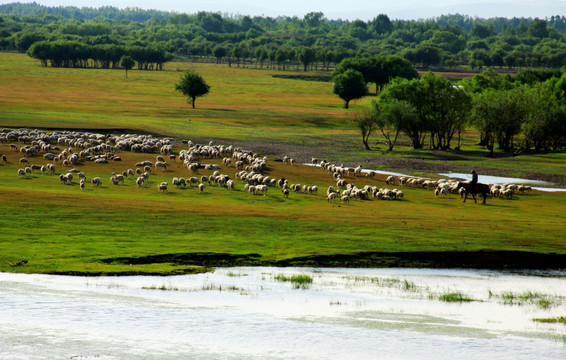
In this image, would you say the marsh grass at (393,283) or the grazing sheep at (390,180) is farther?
the grazing sheep at (390,180)

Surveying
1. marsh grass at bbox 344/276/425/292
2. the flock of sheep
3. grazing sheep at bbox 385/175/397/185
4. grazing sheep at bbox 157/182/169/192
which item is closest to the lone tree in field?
the flock of sheep

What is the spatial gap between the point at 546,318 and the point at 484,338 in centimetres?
396

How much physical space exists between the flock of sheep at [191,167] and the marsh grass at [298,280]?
69.9 feet

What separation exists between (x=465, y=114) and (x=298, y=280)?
74.4m

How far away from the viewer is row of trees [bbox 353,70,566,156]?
93812mm

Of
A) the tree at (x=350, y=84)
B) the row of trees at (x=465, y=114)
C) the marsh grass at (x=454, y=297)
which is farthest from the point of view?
the tree at (x=350, y=84)

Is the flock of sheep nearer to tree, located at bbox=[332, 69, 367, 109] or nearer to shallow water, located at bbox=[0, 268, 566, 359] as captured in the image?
shallow water, located at bbox=[0, 268, 566, 359]

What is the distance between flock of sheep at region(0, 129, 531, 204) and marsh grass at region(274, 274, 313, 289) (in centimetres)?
2131

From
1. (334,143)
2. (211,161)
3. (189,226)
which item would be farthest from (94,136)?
(189,226)

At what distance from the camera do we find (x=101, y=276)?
2852 centimetres

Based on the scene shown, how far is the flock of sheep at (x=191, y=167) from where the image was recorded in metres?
53.4

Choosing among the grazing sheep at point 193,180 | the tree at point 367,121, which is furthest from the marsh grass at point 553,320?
the tree at point 367,121

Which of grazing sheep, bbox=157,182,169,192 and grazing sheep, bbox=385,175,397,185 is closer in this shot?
grazing sheep, bbox=157,182,169,192

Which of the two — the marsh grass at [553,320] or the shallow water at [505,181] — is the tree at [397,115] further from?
the marsh grass at [553,320]
